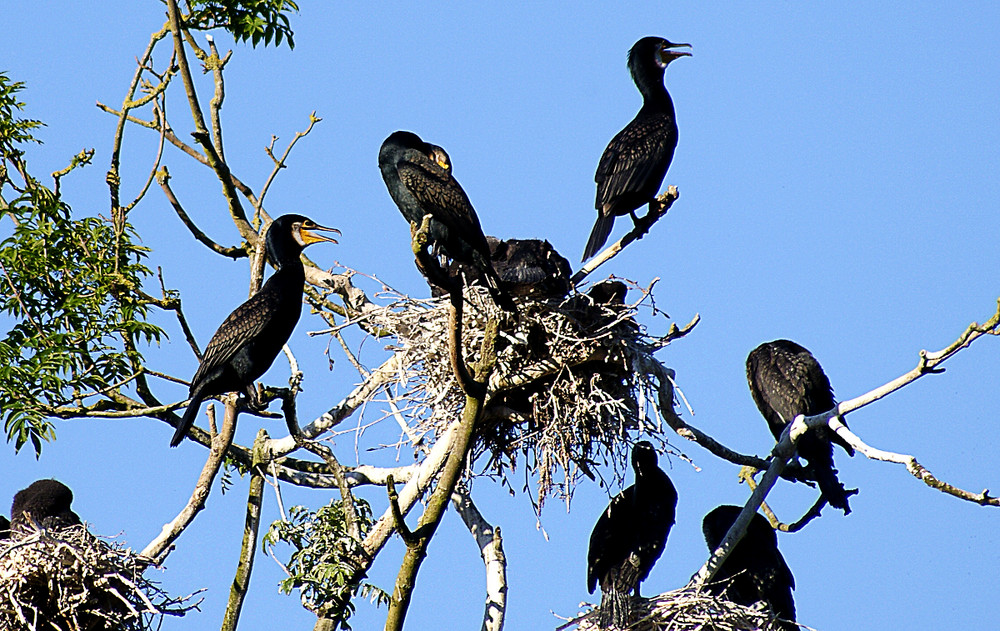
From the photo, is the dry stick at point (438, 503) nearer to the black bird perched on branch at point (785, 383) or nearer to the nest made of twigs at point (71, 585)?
the nest made of twigs at point (71, 585)

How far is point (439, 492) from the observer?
6398mm

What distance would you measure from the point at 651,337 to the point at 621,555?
4.32ft

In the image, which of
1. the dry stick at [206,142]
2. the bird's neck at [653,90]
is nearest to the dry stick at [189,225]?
the dry stick at [206,142]

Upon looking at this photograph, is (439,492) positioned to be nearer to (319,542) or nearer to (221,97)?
(319,542)

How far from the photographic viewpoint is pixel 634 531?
25.3ft

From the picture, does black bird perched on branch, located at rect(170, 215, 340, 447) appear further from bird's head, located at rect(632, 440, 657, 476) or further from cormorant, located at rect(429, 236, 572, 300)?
bird's head, located at rect(632, 440, 657, 476)

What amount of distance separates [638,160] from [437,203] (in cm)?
150

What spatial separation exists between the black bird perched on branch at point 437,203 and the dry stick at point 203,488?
1512mm

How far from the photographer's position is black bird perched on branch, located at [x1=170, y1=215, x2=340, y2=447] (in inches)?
290

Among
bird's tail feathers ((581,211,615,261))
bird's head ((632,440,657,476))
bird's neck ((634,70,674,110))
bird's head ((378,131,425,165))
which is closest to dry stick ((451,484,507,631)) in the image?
bird's head ((632,440,657,476))

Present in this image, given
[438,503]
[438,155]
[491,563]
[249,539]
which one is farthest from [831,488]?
[249,539]

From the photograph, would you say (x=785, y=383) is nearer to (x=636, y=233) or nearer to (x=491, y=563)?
(x=636, y=233)

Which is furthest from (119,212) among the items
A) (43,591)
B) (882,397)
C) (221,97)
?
(882,397)

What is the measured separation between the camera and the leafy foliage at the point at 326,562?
6.33 m
